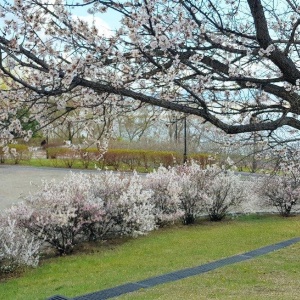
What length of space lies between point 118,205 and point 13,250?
9.39ft

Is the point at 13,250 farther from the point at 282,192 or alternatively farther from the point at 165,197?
the point at 282,192

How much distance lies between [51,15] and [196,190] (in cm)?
885

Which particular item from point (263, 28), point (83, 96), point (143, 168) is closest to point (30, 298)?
point (83, 96)

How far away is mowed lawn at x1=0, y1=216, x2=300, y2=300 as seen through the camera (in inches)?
213

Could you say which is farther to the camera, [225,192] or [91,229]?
[225,192]

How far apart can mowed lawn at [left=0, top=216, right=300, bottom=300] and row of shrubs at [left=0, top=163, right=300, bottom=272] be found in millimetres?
384

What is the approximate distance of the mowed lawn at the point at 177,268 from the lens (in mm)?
5414

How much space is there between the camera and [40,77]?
3.33 m

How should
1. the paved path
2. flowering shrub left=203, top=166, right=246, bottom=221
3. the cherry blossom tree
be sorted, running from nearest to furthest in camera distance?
the cherry blossom tree, flowering shrub left=203, top=166, right=246, bottom=221, the paved path

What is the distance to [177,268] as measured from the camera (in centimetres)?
696

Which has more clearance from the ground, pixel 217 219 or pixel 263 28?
pixel 263 28

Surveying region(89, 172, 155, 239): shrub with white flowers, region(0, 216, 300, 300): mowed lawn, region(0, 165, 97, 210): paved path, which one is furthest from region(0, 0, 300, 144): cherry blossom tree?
region(0, 165, 97, 210): paved path

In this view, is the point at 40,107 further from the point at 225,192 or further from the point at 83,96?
the point at 225,192

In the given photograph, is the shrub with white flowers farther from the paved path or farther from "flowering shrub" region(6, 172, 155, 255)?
the paved path
